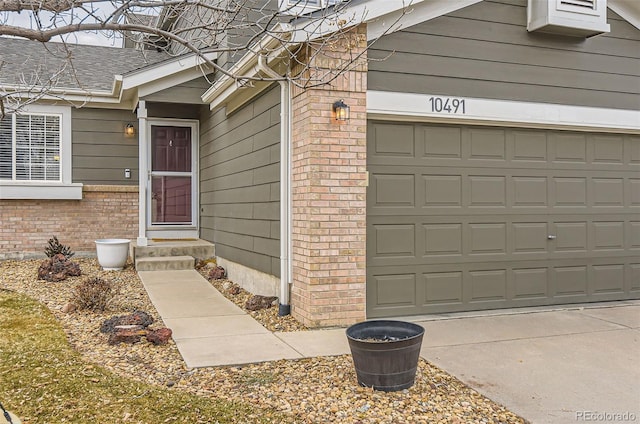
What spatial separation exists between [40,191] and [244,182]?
15.3 ft

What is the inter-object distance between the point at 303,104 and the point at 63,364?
325 centimetres

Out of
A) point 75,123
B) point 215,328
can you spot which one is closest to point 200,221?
point 75,123

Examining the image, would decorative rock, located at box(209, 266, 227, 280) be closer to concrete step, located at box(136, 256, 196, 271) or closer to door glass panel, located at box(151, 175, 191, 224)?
concrete step, located at box(136, 256, 196, 271)

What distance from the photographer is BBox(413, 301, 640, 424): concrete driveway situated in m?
3.57

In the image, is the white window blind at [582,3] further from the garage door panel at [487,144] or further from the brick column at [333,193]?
the brick column at [333,193]

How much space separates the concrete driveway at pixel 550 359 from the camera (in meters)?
3.57

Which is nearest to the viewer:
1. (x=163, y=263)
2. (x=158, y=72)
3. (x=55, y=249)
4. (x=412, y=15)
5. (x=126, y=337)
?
(x=126, y=337)

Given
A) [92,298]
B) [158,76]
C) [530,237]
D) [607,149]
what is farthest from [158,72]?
[607,149]

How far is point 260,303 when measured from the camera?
648cm

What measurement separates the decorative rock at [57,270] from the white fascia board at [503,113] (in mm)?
5396

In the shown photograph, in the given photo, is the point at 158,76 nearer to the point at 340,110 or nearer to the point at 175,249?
the point at 175,249

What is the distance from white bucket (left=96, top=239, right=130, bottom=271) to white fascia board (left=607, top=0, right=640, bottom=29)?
7.96 metres

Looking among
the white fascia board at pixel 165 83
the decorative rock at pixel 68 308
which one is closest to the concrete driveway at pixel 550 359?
the decorative rock at pixel 68 308

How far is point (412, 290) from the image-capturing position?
5.99 m
